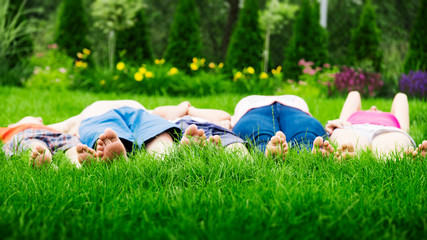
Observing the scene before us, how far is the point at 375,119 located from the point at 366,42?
7898 mm

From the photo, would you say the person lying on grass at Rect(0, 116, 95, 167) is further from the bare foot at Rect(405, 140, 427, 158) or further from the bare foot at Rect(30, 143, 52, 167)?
the bare foot at Rect(405, 140, 427, 158)

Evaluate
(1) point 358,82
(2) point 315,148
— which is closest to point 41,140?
(2) point 315,148

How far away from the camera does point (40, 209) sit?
1295mm

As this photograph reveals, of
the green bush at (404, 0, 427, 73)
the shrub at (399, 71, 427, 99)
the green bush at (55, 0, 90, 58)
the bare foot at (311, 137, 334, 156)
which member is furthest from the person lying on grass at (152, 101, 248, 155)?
the green bush at (55, 0, 90, 58)

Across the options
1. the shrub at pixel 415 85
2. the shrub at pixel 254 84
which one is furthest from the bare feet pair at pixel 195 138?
the shrub at pixel 254 84

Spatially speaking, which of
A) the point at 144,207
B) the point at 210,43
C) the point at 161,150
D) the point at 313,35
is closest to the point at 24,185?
the point at 144,207

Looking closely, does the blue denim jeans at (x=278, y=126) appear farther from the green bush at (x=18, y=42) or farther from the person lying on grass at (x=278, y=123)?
the green bush at (x=18, y=42)

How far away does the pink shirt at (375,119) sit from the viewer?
272 cm

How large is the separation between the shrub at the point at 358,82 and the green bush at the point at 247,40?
11.7 feet

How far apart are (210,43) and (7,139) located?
14.5 metres

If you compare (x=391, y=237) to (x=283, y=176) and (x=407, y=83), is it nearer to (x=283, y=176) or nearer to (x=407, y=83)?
(x=283, y=176)

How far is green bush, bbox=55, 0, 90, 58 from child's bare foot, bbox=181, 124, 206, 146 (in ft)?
26.2

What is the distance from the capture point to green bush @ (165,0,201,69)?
9.47m

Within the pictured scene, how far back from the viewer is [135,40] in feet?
32.1
